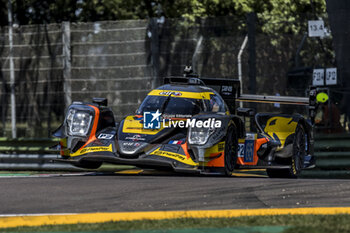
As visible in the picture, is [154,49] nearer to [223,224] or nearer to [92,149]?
[92,149]

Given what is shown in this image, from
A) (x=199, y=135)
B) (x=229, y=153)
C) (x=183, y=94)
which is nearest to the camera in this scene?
(x=199, y=135)

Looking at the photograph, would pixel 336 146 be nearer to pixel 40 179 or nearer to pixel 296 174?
pixel 296 174

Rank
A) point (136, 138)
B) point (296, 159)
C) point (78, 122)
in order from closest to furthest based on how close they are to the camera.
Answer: point (136, 138) < point (78, 122) < point (296, 159)

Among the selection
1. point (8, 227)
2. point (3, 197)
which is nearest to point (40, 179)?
point (3, 197)

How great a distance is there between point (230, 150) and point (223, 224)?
4723 millimetres

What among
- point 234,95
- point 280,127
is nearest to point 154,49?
point 234,95

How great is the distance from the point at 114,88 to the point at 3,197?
7.34 m

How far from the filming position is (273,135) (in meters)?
12.8

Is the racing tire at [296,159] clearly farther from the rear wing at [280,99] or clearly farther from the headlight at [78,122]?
the headlight at [78,122]

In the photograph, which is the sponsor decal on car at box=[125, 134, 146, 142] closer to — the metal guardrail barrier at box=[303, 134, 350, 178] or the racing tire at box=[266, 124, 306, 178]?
the racing tire at box=[266, 124, 306, 178]

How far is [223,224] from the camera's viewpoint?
721 cm

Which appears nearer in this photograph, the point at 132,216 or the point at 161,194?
the point at 132,216

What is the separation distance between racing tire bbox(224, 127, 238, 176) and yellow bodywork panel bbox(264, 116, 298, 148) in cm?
86

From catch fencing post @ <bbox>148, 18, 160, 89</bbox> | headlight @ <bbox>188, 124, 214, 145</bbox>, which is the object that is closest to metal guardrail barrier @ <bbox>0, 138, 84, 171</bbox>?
catch fencing post @ <bbox>148, 18, 160, 89</bbox>
